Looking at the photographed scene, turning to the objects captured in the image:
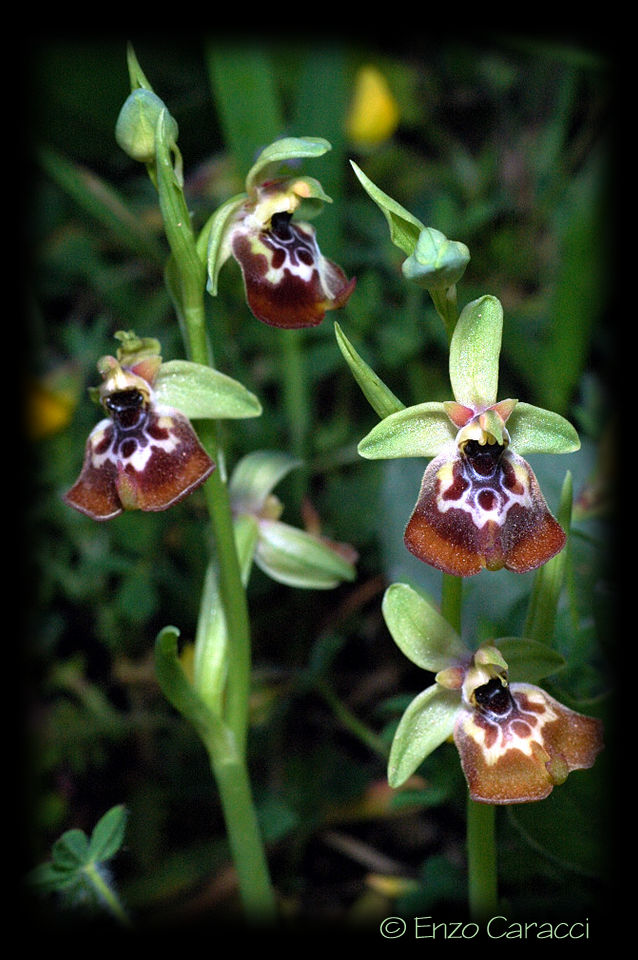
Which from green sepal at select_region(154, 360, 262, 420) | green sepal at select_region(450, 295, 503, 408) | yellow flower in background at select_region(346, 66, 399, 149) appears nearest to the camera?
green sepal at select_region(450, 295, 503, 408)

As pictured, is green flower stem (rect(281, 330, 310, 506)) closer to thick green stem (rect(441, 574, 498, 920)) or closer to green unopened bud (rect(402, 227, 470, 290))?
thick green stem (rect(441, 574, 498, 920))

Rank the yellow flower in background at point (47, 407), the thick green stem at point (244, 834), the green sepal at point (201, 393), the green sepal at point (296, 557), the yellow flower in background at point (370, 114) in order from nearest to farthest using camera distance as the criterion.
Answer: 1. the green sepal at point (201, 393)
2. the thick green stem at point (244, 834)
3. the green sepal at point (296, 557)
4. the yellow flower in background at point (47, 407)
5. the yellow flower in background at point (370, 114)

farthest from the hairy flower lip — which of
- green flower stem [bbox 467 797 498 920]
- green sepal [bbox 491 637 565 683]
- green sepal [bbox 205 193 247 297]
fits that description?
green flower stem [bbox 467 797 498 920]

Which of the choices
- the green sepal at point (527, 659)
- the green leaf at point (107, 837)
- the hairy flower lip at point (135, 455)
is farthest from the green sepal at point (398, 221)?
the green leaf at point (107, 837)

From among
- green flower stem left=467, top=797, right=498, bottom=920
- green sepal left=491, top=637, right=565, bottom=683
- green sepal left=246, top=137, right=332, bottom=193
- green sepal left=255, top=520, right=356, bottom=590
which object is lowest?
green flower stem left=467, top=797, right=498, bottom=920

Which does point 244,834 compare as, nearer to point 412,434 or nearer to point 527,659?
point 527,659

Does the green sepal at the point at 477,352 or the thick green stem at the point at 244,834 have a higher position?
the green sepal at the point at 477,352

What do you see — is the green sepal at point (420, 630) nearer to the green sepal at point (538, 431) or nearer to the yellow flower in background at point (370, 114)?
the green sepal at point (538, 431)
